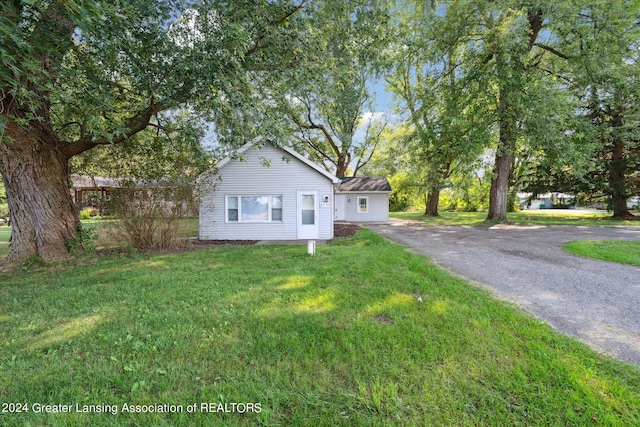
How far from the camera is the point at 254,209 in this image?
11945 millimetres

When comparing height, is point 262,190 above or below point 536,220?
above

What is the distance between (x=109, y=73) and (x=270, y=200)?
260 inches

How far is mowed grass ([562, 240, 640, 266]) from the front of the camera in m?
6.99

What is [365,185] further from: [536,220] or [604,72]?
[604,72]

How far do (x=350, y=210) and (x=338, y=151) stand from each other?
6.67 meters

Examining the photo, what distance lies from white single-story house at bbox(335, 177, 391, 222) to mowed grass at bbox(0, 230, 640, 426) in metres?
16.6

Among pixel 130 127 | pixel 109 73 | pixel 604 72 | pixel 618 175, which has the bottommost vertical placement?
pixel 618 175

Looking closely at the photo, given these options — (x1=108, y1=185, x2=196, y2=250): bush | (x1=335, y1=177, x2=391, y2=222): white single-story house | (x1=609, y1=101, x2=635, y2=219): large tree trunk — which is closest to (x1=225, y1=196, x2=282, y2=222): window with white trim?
(x1=108, y1=185, x2=196, y2=250): bush

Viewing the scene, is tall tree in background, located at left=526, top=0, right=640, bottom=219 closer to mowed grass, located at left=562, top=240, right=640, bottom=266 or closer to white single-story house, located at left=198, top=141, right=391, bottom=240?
mowed grass, located at left=562, top=240, right=640, bottom=266

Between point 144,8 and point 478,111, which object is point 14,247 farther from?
point 478,111

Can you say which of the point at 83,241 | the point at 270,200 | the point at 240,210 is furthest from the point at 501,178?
the point at 83,241

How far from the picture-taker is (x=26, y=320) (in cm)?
369

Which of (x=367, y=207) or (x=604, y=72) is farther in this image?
(x=367, y=207)

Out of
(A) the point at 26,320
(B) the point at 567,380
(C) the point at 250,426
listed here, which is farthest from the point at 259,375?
(A) the point at 26,320
